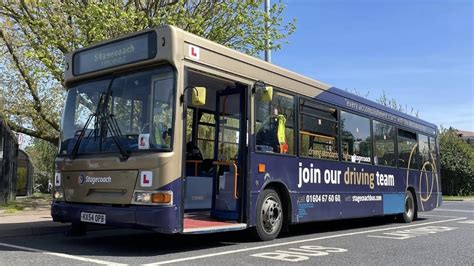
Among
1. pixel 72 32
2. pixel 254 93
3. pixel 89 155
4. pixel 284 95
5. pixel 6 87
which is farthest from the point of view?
pixel 6 87

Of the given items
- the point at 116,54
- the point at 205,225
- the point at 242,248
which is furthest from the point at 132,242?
the point at 116,54

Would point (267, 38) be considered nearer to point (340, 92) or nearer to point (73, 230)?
point (340, 92)

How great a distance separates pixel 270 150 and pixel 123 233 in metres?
3.65

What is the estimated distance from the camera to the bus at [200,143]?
7.51 meters

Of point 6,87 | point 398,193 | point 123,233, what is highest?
point 6,87

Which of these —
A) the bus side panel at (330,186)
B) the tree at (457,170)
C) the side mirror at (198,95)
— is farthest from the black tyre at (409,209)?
the tree at (457,170)

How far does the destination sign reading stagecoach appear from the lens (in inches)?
308

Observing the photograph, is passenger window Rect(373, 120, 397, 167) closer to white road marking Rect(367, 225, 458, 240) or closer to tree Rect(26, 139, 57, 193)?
white road marking Rect(367, 225, 458, 240)

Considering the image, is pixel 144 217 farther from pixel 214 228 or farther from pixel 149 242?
pixel 149 242

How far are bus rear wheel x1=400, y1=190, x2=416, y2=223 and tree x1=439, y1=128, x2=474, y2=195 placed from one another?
28612 millimetres

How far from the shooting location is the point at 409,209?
1503 centimetres

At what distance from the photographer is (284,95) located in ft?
32.8

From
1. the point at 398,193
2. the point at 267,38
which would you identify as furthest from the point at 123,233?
the point at 267,38

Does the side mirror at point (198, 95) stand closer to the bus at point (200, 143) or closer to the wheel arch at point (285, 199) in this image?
the bus at point (200, 143)
